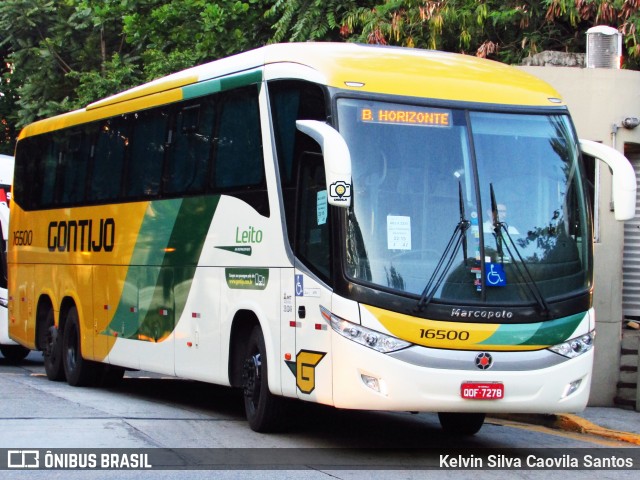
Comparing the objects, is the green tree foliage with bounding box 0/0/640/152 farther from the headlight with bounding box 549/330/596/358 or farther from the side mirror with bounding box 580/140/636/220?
the headlight with bounding box 549/330/596/358

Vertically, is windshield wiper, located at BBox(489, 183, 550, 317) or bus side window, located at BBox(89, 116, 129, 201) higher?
bus side window, located at BBox(89, 116, 129, 201)

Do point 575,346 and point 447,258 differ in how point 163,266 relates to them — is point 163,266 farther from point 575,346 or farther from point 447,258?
point 575,346

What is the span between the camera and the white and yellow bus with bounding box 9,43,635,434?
32.6ft

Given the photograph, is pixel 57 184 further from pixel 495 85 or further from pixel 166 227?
pixel 495 85

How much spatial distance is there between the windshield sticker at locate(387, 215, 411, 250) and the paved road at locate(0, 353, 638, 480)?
180 centimetres

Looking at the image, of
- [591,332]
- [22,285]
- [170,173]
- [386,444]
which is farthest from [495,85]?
[22,285]

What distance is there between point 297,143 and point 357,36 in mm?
11255


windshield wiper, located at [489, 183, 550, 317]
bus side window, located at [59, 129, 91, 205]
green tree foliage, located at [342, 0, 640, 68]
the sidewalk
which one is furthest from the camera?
green tree foliage, located at [342, 0, 640, 68]

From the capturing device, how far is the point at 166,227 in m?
13.8

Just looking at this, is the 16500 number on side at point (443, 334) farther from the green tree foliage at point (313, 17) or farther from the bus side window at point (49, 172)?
the green tree foliage at point (313, 17)

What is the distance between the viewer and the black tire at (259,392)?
11.4m

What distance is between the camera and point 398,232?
10.1 m

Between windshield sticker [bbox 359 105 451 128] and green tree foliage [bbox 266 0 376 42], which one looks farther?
green tree foliage [bbox 266 0 376 42]

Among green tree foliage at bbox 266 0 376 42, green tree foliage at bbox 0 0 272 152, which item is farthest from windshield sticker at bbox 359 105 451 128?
green tree foliage at bbox 0 0 272 152
